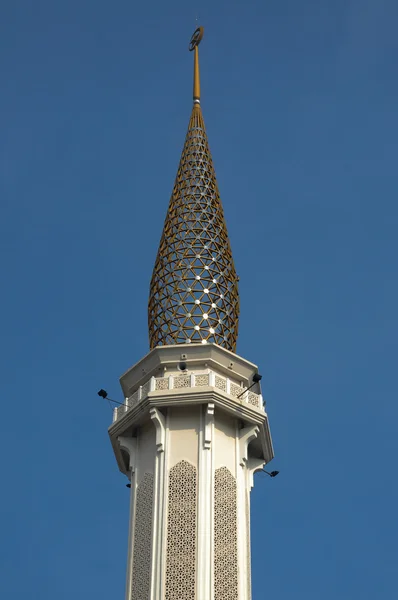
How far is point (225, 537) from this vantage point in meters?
28.2

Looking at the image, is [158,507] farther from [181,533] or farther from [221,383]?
[221,383]

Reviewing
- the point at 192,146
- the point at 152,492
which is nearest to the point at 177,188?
the point at 192,146

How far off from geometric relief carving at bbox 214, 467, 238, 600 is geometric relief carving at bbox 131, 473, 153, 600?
62.7 inches

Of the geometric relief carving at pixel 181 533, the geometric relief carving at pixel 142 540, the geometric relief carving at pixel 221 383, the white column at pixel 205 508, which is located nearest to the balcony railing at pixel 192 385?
the geometric relief carving at pixel 221 383

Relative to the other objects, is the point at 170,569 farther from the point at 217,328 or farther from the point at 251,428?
the point at 217,328

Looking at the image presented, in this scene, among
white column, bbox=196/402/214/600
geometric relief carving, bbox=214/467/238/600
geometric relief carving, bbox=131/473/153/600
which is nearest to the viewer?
white column, bbox=196/402/214/600

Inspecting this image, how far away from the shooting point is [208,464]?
94.7 ft

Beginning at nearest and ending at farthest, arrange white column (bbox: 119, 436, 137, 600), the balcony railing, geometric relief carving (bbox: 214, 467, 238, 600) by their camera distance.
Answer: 1. geometric relief carving (bbox: 214, 467, 238, 600)
2. white column (bbox: 119, 436, 137, 600)
3. the balcony railing

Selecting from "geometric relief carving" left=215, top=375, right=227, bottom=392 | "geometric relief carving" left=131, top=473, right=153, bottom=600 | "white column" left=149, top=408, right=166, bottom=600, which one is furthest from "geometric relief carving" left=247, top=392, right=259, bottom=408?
"geometric relief carving" left=131, top=473, right=153, bottom=600

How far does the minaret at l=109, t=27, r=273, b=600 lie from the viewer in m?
27.6

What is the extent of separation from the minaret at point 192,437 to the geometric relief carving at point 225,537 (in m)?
0.03

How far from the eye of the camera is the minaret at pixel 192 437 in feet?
90.6

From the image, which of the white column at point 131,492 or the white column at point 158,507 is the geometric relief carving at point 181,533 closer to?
the white column at point 158,507

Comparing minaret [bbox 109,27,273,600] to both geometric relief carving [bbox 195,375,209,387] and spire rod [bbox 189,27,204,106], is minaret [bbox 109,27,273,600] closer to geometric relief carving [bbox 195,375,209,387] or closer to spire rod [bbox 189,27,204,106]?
geometric relief carving [bbox 195,375,209,387]
